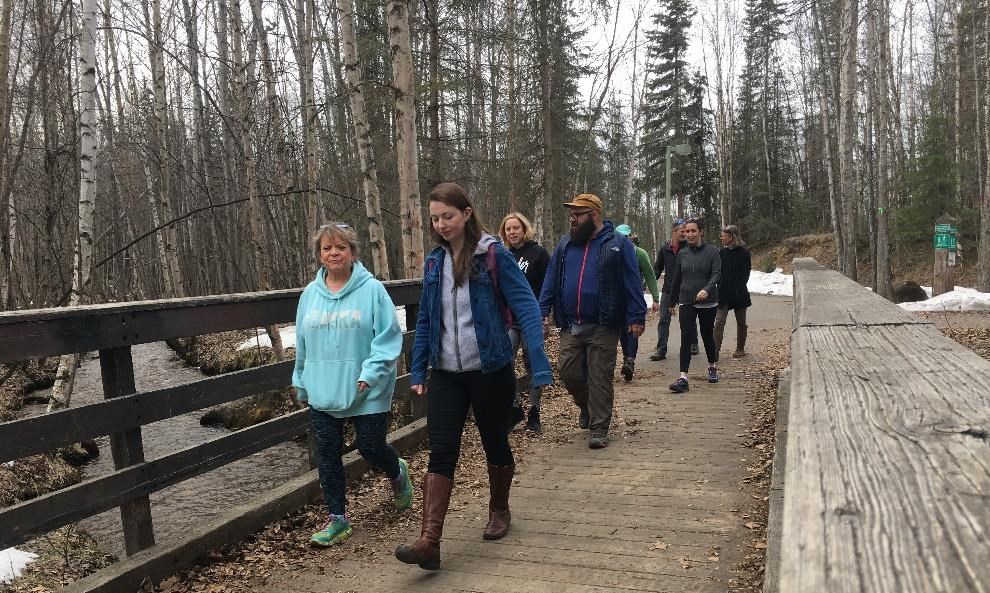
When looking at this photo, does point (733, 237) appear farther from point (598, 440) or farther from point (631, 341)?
point (598, 440)

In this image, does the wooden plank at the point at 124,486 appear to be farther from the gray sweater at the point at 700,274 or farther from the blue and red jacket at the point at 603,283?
the gray sweater at the point at 700,274

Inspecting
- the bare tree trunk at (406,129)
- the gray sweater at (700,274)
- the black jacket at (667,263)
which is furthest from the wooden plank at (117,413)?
the black jacket at (667,263)

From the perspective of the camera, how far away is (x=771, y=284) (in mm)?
28625

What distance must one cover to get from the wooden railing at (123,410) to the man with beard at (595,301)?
2633mm

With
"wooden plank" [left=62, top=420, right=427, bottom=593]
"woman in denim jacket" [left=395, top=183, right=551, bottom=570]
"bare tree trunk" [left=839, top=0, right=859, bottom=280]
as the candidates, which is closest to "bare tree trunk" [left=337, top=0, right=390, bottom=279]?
"wooden plank" [left=62, top=420, right=427, bottom=593]

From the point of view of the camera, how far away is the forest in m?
11.4

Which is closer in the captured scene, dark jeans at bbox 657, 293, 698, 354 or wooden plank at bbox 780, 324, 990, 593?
wooden plank at bbox 780, 324, 990, 593

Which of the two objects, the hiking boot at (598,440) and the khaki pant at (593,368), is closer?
the khaki pant at (593,368)

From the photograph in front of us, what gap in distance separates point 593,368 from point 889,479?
472 centimetres

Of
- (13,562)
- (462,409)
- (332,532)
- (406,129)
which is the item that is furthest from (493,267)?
(406,129)

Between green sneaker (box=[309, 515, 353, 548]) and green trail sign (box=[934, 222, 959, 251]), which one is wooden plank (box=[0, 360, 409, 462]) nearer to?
green sneaker (box=[309, 515, 353, 548])

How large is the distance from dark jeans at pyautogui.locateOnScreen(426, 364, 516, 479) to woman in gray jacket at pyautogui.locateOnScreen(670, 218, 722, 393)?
4.44 metres

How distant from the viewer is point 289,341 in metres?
15.8

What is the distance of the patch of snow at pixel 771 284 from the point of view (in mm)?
26766
